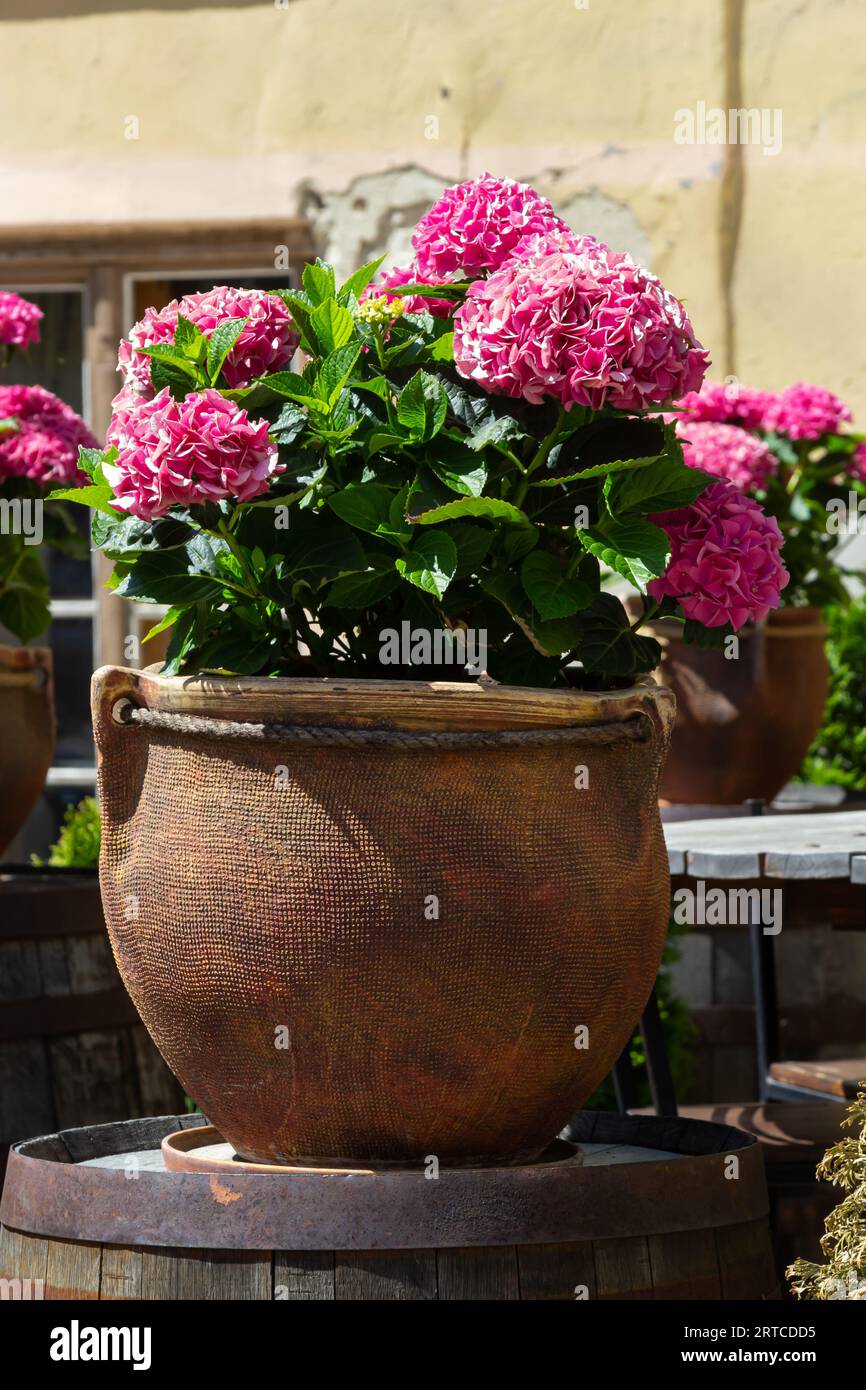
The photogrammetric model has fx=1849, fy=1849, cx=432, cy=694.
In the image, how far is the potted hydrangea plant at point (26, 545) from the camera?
326cm

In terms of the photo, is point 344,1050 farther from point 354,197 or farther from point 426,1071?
point 354,197

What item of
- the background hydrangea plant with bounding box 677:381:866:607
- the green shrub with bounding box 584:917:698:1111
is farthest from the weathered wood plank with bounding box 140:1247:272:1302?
the background hydrangea plant with bounding box 677:381:866:607

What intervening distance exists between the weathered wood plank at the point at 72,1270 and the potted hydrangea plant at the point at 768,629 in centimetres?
262

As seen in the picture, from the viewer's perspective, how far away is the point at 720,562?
1833 mm

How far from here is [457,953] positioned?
63.5 inches

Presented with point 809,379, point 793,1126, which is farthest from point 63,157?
point 793,1126

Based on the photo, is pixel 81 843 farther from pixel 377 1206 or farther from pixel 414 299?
pixel 377 1206

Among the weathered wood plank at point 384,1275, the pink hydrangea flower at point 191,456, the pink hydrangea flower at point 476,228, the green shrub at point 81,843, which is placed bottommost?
the weathered wood plank at point 384,1275

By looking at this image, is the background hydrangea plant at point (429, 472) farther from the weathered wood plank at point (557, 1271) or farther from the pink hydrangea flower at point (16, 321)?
the pink hydrangea flower at point (16, 321)

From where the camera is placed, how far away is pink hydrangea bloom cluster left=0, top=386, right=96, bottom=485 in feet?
11.2

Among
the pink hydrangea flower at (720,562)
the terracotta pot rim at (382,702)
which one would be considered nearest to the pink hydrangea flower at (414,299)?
the pink hydrangea flower at (720,562)

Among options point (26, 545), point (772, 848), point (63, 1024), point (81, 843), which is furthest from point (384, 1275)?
point (81, 843)

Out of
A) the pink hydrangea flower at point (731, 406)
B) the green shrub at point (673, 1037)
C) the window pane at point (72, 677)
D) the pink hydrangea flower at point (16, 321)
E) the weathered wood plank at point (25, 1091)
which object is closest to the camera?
the weathered wood plank at point (25, 1091)

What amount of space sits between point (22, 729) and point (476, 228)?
1.68 metres
